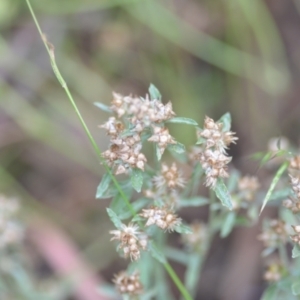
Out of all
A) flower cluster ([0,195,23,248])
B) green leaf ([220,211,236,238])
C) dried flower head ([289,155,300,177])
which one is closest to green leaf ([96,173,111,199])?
green leaf ([220,211,236,238])

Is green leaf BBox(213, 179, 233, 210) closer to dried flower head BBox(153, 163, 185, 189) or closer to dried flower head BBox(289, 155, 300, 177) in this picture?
dried flower head BBox(153, 163, 185, 189)

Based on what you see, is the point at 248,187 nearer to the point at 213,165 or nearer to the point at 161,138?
the point at 213,165

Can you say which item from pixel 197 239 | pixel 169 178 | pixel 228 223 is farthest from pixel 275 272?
pixel 169 178

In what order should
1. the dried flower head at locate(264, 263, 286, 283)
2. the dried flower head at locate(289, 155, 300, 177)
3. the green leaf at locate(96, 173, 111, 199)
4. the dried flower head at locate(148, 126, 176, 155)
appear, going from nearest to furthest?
the dried flower head at locate(148, 126, 176, 155), the green leaf at locate(96, 173, 111, 199), the dried flower head at locate(289, 155, 300, 177), the dried flower head at locate(264, 263, 286, 283)

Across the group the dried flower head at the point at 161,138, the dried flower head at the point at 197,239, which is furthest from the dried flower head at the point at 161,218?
the dried flower head at the point at 197,239

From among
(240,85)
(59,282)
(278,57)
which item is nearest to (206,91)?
(240,85)
